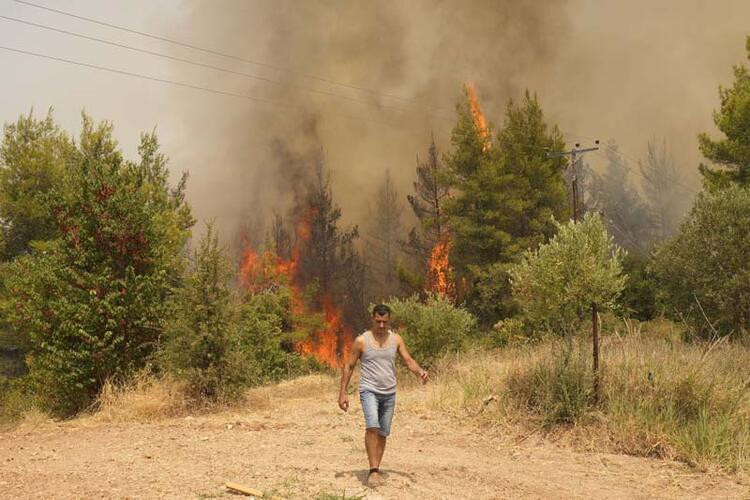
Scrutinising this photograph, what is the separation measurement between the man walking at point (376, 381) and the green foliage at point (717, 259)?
13.1 meters

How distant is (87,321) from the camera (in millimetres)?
14375

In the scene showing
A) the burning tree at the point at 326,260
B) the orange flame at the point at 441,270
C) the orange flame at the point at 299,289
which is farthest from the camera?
the burning tree at the point at 326,260

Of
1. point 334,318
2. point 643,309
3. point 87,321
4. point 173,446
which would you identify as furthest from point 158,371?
point 334,318

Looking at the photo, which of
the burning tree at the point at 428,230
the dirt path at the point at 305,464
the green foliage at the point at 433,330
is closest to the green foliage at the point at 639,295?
the burning tree at the point at 428,230

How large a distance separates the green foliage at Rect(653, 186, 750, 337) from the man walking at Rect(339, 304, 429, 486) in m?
13.1

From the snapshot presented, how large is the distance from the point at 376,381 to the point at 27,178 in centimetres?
2777

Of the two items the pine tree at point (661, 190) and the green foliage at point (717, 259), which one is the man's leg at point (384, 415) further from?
the pine tree at point (661, 190)

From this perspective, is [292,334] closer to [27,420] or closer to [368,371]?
[27,420]

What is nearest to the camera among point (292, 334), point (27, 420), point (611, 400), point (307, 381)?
point (611, 400)

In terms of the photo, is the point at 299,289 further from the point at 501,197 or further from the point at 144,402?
the point at 144,402

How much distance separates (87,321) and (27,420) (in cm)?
256

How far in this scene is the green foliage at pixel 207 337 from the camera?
13.4m

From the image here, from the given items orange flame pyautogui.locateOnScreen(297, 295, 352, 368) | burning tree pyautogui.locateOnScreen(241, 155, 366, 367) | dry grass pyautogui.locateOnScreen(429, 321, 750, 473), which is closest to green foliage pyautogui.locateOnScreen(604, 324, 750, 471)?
dry grass pyautogui.locateOnScreen(429, 321, 750, 473)

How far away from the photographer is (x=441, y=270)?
38.0 m
